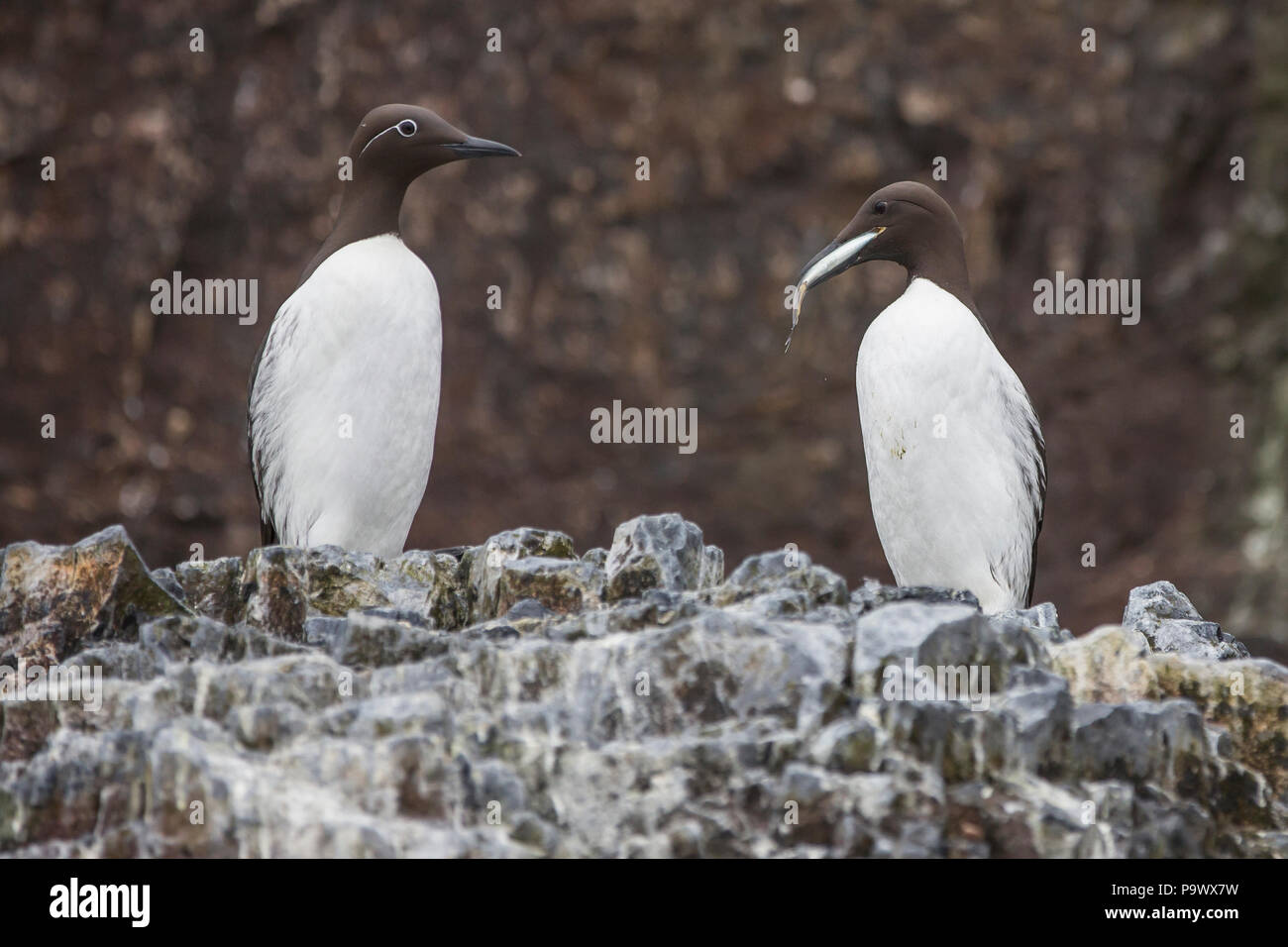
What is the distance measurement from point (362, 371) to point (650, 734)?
135 inches

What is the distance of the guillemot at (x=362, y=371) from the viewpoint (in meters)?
9.49

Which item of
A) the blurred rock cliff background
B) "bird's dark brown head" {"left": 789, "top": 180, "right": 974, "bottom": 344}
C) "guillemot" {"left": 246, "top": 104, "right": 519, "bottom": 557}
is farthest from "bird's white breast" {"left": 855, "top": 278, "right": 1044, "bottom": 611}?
the blurred rock cliff background

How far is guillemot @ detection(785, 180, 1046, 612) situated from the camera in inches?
372

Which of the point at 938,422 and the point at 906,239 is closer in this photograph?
the point at 938,422

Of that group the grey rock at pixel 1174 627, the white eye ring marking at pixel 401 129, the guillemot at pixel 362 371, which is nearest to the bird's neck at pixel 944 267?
the grey rock at pixel 1174 627

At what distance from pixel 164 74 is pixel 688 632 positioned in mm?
17251

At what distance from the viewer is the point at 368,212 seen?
9836mm

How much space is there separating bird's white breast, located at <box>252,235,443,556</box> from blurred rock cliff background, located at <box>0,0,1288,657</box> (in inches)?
449

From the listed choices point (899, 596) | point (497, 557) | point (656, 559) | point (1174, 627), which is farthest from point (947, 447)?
point (497, 557)

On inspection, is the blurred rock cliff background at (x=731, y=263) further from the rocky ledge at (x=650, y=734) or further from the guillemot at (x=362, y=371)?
the rocky ledge at (x=650, y=734)

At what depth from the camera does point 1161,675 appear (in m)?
7.48

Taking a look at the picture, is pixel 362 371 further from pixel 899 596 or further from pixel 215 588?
pixel 899 596

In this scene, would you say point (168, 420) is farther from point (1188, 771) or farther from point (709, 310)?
point (1188, 771)

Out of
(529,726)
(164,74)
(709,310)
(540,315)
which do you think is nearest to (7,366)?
(164,74)
